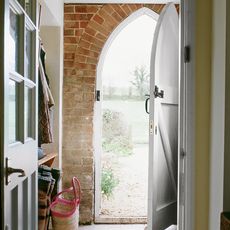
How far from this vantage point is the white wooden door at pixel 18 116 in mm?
1216

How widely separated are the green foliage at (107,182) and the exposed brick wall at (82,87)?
234mm

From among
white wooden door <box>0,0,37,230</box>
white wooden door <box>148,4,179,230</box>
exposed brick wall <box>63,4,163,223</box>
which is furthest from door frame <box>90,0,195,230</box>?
exposed brick wall <box>63,4,163,223</box>

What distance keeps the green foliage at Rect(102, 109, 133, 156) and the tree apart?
38 cm

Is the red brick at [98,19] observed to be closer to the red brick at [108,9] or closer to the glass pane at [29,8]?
the red brick at [108,9]

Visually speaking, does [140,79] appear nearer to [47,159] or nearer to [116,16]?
[116,16]

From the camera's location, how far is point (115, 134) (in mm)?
3764

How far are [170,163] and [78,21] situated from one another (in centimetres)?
182

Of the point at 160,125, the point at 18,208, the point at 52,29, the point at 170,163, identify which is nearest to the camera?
the point at 18,208

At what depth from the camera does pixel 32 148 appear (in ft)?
5.86

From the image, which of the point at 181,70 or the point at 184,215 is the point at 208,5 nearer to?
the point at 181,70

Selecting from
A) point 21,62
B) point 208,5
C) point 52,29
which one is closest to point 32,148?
point 21,62

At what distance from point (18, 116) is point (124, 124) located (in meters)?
2.29

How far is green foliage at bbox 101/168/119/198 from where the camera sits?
12.2 ft

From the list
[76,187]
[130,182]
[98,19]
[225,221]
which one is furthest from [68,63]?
[225,221]
